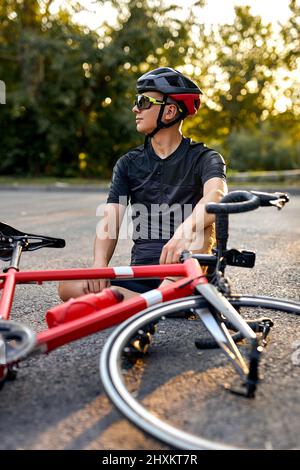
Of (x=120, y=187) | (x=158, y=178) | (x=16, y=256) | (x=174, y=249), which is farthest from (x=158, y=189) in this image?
(x=16, y=256)

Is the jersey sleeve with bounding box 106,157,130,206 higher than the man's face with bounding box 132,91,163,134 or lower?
lower

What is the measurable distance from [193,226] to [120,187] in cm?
80

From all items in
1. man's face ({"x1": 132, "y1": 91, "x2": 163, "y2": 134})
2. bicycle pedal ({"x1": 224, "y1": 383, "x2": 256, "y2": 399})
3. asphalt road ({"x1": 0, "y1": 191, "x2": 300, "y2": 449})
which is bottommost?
asphalt road ({"x1": 0, "y1": 191, "x2": 300, "y2": 449})

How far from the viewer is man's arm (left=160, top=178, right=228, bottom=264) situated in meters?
3.16

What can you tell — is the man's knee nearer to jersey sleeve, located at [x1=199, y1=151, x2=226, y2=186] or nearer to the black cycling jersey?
the black cycling jersey

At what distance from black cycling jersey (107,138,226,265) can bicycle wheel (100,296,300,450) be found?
47.6 inches

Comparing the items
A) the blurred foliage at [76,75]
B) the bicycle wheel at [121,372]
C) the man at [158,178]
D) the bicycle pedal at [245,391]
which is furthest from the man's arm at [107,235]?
the blurred foliage at [76,75]

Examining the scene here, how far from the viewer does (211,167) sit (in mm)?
3703

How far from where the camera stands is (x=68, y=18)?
2412cm

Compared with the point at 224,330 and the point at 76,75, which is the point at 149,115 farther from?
the point at 76,75

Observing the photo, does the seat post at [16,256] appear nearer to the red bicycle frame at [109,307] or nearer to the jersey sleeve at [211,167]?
the red bicycle frame at [109,307]

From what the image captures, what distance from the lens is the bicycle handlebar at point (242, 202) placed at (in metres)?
2.62

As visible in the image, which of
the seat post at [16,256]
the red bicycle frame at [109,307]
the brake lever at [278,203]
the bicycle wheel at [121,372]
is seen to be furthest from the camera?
the seat post at [16,256]

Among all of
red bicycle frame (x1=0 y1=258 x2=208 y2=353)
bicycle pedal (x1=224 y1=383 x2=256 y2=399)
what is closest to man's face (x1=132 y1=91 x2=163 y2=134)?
red bicycle frame (x1=0 y1=258 x2=208 y2=353)
